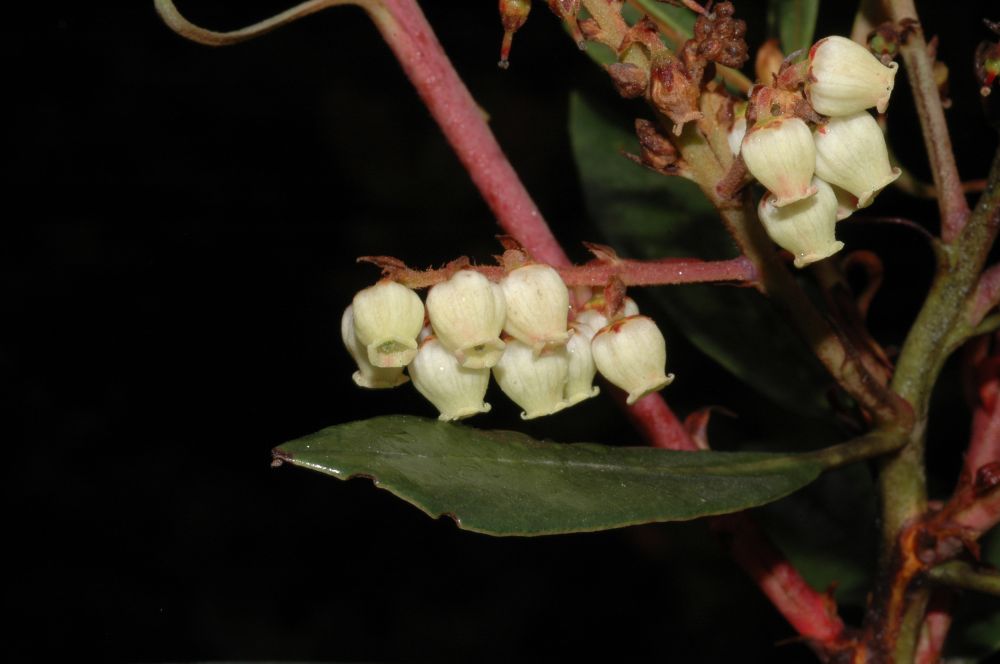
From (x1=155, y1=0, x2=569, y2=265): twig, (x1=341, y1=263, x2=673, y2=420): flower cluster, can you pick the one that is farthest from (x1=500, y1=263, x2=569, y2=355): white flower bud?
(x1=155, y1=0, x2=569, y2=265): twig

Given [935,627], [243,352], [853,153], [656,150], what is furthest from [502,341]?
[243,352]

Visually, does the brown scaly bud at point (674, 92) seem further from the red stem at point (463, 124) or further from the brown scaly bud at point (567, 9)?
the red stem at point (463, 124)

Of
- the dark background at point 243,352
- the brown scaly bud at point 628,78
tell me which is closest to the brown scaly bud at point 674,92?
the brown scaly bud at point 628,78

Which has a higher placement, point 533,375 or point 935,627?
point 533,375

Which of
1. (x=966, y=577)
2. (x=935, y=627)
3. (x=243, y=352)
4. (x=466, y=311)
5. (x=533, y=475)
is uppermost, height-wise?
(x=466, y=311)

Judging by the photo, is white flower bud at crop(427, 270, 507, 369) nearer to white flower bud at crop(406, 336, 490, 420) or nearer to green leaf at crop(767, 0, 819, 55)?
white flower bud at crop(406, 336, 490, 420)

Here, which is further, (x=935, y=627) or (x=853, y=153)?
→ (x=935, y=627)

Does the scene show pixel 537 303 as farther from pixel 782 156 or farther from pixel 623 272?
pixel 782 156

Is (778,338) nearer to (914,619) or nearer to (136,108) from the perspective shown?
→ (914,619)
